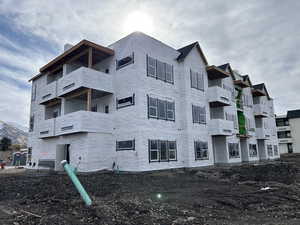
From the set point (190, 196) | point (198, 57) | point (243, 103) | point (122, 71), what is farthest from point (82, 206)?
point (243, 103)

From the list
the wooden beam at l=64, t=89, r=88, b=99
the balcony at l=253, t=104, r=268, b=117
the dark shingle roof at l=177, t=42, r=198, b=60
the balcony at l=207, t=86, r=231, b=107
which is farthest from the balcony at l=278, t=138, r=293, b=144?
the wooden beam at l=64, t=89, r=88, b=99

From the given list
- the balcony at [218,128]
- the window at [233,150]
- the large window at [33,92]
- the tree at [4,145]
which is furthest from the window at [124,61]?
the tree at [4,145]

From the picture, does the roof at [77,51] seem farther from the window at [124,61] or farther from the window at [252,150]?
the window at [252,150]

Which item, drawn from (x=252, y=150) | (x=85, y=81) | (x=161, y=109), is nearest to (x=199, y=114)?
(x=161, y=109)

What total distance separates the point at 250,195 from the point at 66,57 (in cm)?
1855

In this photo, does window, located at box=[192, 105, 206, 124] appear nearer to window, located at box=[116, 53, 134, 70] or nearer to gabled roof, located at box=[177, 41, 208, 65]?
gabled roof, located at box=[177, 41, 208, 65]

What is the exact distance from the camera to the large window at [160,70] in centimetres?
1855

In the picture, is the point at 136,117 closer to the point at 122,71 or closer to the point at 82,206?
the point at 122,71

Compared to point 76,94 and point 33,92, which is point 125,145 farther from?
point 33,92

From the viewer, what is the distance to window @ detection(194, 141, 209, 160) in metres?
20.4

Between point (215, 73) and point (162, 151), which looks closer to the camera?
point (162, 151)

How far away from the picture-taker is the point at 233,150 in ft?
83.5

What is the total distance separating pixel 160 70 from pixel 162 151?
284 inches

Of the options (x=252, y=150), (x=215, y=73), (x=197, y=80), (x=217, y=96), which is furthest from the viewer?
(x=252, y=150)
